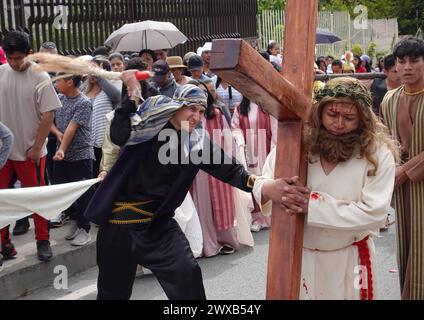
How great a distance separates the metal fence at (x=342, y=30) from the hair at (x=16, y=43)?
566 inches

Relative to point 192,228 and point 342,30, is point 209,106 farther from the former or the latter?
point 342,30

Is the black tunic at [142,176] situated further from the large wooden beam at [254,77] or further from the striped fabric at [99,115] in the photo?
the striped fabric at [99,115]

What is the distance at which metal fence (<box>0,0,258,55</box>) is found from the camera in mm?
10656

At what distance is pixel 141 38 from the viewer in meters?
11.6

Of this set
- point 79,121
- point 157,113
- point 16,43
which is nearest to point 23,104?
point 16,43

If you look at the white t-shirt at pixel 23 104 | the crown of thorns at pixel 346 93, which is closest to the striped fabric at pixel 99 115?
the white t-shirt at pixel 23 104

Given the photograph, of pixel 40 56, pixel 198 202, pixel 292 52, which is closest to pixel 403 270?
pixel 292 52

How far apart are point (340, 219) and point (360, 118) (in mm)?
499

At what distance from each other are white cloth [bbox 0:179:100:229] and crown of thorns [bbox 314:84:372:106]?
9.67 feet

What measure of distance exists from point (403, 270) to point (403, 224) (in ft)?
0.96

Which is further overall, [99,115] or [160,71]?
[99,115]
